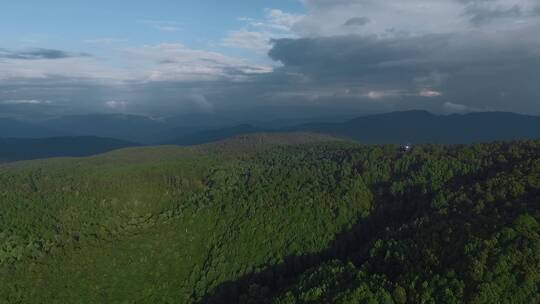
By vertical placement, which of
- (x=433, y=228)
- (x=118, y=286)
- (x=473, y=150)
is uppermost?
(x=473, y=150)

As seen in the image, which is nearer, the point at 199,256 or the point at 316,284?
the point at 316,284

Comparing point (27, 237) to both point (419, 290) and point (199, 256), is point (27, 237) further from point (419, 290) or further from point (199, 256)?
point (419, 290)

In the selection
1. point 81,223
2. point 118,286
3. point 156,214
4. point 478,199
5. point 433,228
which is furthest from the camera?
point 156,214

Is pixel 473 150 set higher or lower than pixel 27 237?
higher

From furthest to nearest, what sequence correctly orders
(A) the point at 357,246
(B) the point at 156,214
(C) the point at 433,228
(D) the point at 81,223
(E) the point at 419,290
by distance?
(B) the point at 156,214 → (D) the point at 81,223 → (A) the point at 357,246 → (C) the point at 433,228 → (E) the point at 419,290

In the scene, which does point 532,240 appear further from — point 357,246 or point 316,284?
point 357,246

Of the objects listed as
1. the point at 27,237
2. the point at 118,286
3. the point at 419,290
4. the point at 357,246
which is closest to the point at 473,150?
the point at 357,246
